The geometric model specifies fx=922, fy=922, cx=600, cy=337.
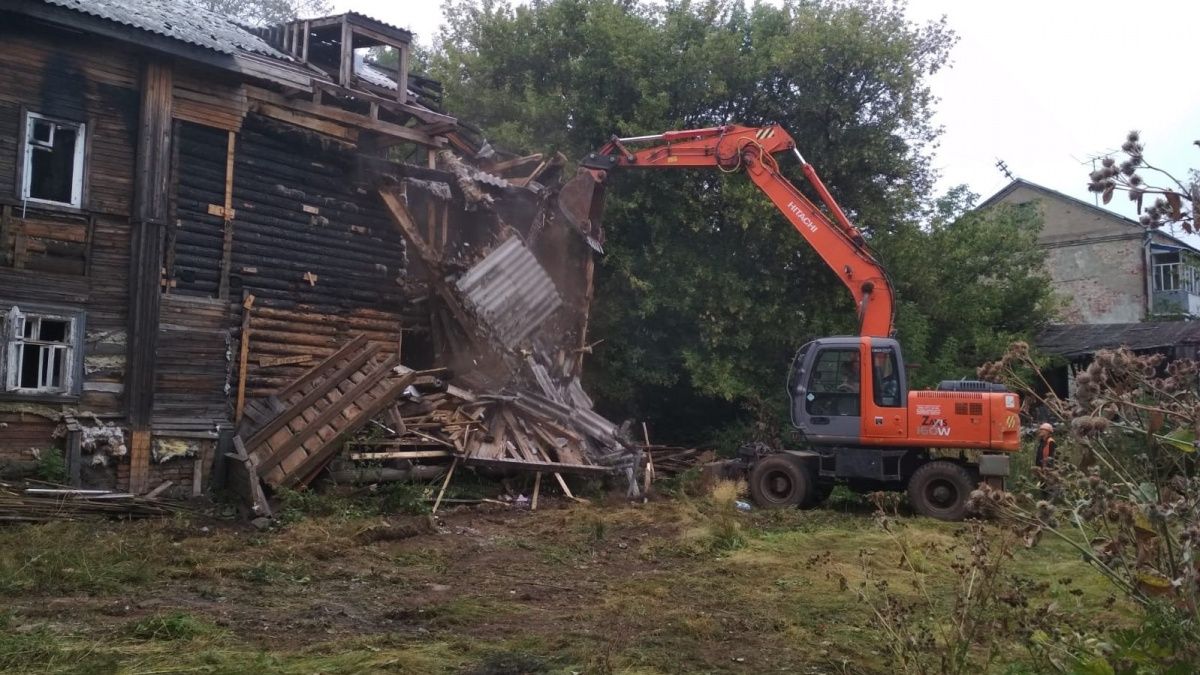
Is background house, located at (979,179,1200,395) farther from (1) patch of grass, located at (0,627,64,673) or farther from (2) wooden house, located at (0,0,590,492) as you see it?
(1) patch of grass, located at (0,627,64,673)

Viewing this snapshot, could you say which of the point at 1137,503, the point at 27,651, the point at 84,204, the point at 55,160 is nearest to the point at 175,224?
the point at 84,204

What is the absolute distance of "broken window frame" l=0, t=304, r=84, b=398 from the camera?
35.7 ft

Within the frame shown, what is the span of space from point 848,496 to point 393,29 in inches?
411

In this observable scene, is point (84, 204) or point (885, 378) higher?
point (84, 204)

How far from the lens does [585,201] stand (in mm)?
16078

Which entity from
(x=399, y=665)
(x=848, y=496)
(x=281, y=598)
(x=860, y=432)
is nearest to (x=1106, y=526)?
(x=399, y=665)

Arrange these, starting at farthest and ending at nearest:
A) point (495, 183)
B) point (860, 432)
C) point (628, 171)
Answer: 1. point (628, 171)
2. point (495, 183)
3. point (860, 432)

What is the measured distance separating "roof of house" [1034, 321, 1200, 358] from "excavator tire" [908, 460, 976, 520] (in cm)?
1374

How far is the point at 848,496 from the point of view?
14289 mm

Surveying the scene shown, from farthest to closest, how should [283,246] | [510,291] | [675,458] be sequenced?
[675,458] → [510,291] → [283,246]

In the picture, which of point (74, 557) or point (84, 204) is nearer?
point (74, 557)

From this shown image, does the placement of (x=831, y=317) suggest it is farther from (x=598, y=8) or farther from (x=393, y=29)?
(x=393, y=29)

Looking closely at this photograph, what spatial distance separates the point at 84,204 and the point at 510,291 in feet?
20.0

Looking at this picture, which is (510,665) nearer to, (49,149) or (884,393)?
(884,393)
